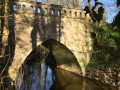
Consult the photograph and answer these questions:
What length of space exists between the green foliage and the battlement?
1260mm

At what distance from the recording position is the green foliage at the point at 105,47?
546 cm

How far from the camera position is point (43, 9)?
5.46 meters

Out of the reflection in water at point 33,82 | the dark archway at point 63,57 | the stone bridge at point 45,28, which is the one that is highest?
the stone bridge at point 45,28

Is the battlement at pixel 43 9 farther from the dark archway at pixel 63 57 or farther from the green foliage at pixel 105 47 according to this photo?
the dark archway at pixel 63 57

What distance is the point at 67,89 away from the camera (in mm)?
5648

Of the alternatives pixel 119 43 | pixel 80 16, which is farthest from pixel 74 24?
pixel 119 43

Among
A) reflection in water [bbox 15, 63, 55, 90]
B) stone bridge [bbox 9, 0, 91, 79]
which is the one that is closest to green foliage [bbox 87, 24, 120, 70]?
stone bridge [bbox 9, 0, 91, 79]

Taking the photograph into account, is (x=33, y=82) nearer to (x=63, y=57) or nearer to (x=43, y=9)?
(x=63, y=57)

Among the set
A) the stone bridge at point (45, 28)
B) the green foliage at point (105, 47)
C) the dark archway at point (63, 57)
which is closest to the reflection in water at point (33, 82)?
the stone bridge at point (45, 28)

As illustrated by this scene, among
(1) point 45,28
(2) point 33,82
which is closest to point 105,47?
(1) point 45,28

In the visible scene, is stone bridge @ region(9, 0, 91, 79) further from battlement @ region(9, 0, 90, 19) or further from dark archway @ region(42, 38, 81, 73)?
dark archway @ region(42, 38, 81, 73)

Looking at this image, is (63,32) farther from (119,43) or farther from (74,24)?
(119,43)

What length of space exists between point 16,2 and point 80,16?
3568mm

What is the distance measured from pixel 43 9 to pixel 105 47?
383 centimetres
